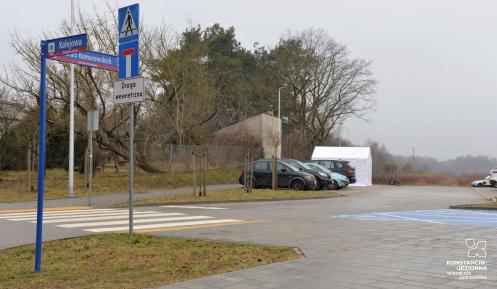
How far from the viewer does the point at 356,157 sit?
34531 mm

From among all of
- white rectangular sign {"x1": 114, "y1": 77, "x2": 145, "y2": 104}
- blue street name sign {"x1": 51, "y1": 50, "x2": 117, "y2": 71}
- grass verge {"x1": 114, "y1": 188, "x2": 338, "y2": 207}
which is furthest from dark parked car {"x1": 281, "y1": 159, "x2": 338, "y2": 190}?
white rectangular sign {"x1": 114, "y1": 77, "x2": 145, "y2": 104}

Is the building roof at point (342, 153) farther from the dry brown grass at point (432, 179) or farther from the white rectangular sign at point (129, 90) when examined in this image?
the white rectangular sign at point (129, 90)

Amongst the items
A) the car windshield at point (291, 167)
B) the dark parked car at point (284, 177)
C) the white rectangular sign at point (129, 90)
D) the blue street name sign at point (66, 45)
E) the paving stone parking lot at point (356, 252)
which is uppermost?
the blue street name sign at point (66, 45)

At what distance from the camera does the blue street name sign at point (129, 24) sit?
8992mm

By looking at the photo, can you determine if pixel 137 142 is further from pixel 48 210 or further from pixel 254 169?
pixel 48 210

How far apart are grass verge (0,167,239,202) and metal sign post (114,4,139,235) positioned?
13.0m

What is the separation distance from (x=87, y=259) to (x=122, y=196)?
1504cm

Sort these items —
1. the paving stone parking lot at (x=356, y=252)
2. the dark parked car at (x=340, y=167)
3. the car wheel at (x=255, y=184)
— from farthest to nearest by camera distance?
1. the dark parked car at (x=340, y=167)
2. the car wheel at (x=255, y=184)
3. the paving stone parking lot at (x=356, y=252)

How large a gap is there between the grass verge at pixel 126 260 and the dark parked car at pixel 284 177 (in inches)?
628

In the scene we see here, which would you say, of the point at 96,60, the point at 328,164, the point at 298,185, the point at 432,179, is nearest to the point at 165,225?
the point at 96,60

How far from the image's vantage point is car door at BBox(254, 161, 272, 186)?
25.8 m

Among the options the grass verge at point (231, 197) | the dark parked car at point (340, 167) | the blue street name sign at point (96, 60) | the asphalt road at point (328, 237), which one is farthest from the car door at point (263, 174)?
the blue street name sign at point (96, 60)

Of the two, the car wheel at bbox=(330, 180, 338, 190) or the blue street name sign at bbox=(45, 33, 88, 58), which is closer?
the blue street name sign at bbox=(45, 33, 88, 58)

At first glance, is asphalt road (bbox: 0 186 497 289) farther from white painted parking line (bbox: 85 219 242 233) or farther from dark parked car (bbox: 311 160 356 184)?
dark parked car (bbox: 311 160 356 184)
